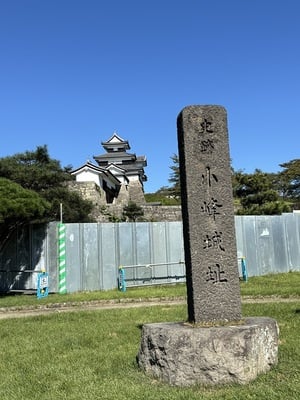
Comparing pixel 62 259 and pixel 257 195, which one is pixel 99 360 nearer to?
pixel 62 259

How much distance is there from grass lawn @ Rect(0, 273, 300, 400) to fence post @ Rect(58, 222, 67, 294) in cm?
423

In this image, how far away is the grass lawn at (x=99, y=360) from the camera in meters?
3.90

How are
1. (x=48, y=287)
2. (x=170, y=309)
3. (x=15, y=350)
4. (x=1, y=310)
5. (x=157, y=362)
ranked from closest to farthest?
(x=157, y=362), (x=15, y=350), (x=170, y=309), (x=1, y=310), (x=48, y=287)

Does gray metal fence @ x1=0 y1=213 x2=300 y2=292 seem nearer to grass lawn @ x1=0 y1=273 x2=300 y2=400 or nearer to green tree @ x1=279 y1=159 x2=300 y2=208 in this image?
grass lawn @ x1=0 y1=273 x2=300 y2=400

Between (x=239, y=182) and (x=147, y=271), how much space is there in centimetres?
1685

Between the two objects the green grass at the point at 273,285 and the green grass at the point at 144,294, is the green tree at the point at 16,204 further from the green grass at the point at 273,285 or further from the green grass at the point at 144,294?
the green grass at the point at 273,285

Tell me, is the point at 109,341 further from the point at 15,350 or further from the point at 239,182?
the point at 239,182

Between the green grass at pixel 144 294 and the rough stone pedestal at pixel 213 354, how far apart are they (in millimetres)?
6834

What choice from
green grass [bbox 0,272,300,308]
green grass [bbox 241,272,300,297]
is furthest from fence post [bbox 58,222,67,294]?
green grass [bbox 241,272,300,297]

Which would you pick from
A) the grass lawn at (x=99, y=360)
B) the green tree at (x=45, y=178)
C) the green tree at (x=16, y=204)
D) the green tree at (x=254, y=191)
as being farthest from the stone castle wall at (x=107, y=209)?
the grass lawn at (x=99, y=360)

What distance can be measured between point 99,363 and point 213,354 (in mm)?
1660

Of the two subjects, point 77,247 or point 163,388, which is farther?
point 77,247

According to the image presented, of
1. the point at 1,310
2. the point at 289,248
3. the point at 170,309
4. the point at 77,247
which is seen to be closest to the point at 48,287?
the point at 77,247

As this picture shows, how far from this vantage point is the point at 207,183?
5.03m
